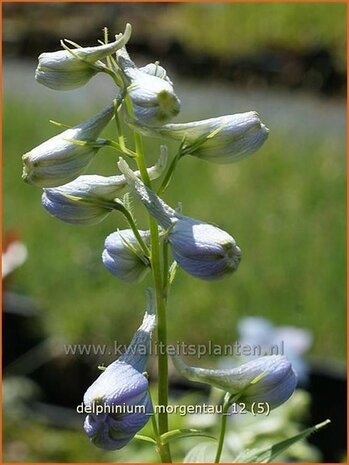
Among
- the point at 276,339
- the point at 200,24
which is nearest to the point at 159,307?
the point at 276,339

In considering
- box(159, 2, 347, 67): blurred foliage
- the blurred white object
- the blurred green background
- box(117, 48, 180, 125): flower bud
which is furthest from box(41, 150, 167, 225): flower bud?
box(159, 2, 347, 67): blurred foliage

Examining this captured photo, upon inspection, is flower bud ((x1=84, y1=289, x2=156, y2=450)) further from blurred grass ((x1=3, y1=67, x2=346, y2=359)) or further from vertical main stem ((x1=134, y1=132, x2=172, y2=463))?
blurred grass ((x1=3, y1=67, x2=346, y2=359))

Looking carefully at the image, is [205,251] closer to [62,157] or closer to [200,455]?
[62,157]

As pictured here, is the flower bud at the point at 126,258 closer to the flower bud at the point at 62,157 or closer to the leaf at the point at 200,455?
the flower bud at the point at 62,157

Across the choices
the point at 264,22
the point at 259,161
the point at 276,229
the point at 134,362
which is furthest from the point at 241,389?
the point at 264,22

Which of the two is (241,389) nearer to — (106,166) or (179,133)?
(179,133)
